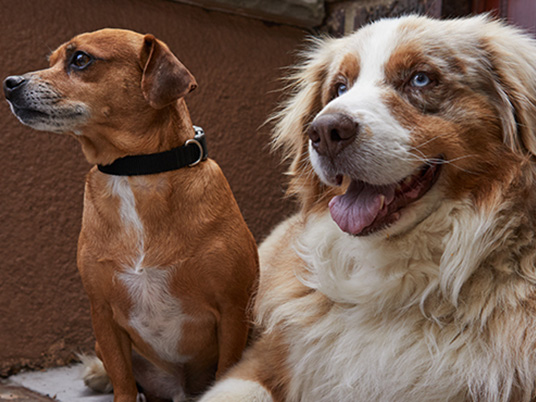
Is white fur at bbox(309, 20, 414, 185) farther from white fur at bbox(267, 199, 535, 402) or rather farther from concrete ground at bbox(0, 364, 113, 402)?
concrete ground at bbox(0, 364, 113, 402)

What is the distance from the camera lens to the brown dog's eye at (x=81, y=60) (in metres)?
1.88

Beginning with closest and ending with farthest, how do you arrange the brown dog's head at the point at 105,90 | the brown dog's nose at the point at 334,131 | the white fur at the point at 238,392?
the brown dog's nose at the point at 334,131
the white fur at the point at 238,392
the brown dog's head at the point at 105,90

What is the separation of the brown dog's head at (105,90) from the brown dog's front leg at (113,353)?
1.61 feet

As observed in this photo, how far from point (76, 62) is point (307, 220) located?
863mm

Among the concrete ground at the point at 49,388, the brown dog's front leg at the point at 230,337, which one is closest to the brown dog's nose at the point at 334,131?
the brown dog's front leg at the point at 230,337

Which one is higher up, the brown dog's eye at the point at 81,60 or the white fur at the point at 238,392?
the brown dog's eye at the point at 81,60

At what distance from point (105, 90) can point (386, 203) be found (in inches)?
36.1

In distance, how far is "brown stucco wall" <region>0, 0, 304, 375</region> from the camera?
7.94 feet

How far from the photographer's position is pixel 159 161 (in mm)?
1912

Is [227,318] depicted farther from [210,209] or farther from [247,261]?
[210,209]

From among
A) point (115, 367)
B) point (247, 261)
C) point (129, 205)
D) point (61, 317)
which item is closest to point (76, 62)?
point (129, 205)

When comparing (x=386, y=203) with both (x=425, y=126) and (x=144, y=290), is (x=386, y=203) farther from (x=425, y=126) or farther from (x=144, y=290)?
(x=144, y=290)

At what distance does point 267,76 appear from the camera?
315cm

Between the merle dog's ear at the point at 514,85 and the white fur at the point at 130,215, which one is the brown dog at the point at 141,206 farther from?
the merle dog's ear at the point at 514,85
